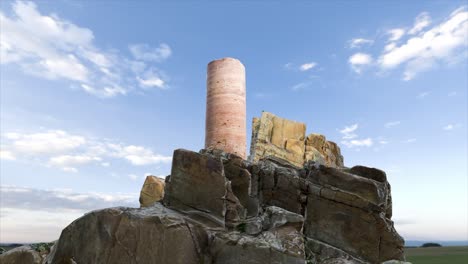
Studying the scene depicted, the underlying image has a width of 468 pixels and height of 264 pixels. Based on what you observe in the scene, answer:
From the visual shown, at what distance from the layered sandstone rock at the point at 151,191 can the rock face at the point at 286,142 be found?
8.89 m

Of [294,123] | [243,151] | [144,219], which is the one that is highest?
[294,123]

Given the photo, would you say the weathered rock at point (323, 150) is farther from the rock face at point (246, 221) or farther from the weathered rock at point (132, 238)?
the weathered rock at point (132, 238)

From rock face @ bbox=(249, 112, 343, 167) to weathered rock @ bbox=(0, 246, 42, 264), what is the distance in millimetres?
19710

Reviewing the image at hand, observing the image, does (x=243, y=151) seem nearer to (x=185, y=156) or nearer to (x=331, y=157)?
(x=331, y=157)

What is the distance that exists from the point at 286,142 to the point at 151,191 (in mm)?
12960

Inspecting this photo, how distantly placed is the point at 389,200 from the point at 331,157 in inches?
779

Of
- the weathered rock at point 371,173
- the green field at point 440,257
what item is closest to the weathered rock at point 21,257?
the weathered rock at point 371,173

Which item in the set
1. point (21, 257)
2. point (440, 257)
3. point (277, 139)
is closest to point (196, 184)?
point (21, 257)

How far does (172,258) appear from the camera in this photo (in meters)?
11.1

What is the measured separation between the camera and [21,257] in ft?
44.0

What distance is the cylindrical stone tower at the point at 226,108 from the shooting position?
88.1 feet

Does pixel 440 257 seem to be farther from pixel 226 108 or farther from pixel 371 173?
pixel 371 173

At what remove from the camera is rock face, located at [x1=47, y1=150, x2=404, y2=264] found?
11.4m

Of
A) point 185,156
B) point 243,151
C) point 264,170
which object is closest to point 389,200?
point 264,170
